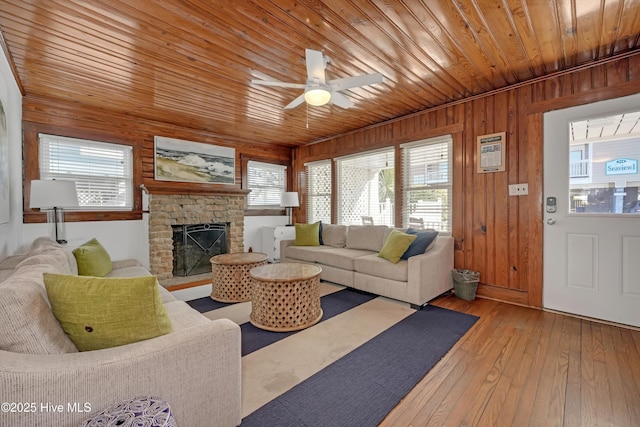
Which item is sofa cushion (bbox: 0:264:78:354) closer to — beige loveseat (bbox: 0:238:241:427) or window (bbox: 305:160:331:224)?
beige loveseat (bbox: 0:238:241:427)

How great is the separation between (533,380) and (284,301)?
1893 mm

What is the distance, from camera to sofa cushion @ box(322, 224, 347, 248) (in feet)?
15.7

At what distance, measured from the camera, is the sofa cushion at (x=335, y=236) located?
15.7 feet

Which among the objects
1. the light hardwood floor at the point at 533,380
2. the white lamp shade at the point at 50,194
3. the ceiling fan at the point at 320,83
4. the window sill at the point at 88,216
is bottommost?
the light hardwood floor at the point at 533,380

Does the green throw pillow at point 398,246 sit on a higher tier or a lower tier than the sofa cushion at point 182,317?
higher

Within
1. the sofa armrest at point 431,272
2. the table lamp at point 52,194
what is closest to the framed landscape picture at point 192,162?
the table lamp at point 52,194

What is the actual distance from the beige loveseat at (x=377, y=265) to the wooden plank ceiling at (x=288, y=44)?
192cm

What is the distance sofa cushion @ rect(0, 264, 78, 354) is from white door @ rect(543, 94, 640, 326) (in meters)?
3.93

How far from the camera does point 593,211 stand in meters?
2.82

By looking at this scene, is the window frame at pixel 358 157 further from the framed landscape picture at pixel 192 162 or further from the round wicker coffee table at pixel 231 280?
the round wicker coffee table at pixel 231 280

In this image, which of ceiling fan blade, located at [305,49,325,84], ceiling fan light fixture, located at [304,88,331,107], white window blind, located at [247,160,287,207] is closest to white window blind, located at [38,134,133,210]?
white window blind, located at [247,160,287,207]

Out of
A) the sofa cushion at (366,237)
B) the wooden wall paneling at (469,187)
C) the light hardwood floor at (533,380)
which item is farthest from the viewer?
the sofa cushion at (366,237)

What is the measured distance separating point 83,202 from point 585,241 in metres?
5.87

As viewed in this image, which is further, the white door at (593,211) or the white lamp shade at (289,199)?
the white lamp shade at (289,199)
